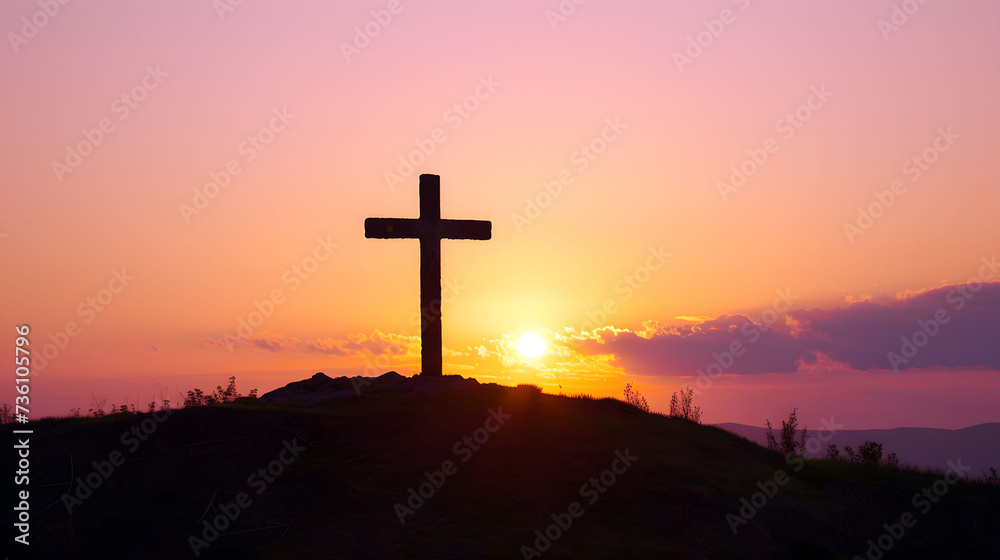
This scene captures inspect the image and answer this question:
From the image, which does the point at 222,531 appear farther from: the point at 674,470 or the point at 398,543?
the point at 674,470

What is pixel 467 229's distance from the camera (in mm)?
20172

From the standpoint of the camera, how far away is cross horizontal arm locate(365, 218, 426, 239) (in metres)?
19.2

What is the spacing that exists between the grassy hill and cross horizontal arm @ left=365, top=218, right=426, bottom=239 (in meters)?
5.45

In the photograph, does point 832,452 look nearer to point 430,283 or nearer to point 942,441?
point 430,283

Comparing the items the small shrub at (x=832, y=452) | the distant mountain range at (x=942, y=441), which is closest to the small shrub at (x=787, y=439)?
the small shrub at (x=832, y=452)

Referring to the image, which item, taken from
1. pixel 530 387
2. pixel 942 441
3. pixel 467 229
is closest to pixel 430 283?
pixel 467 229

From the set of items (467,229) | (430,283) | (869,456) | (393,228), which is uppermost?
(467,229)

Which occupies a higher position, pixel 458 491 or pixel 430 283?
pixel 430 283

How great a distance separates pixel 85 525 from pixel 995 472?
15.6m

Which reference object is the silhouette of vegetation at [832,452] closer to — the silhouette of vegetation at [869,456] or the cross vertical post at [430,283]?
the silhouette of vegetation at [869,456]

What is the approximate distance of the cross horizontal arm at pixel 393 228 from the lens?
19234 millimetres

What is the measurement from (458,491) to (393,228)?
915cm

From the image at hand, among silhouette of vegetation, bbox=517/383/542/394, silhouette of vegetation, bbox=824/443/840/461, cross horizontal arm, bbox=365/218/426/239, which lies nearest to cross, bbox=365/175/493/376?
cross horizontal arm, bbox=365/218/426/239

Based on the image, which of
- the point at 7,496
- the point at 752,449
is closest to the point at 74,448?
the point at 7,496
